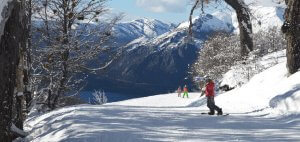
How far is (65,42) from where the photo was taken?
20.1 meters

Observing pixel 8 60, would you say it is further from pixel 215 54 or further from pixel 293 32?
pixel 215 54

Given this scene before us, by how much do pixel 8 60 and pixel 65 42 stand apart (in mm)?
10811

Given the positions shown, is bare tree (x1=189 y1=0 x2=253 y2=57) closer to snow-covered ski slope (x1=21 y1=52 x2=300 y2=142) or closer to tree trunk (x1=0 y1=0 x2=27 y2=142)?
snow-covered ski slope (x1=21 y1=52 x2=300 y2=142)

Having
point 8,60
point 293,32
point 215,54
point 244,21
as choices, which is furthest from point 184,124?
point 215,54

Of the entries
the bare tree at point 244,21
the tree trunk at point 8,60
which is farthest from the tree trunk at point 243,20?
the tree trunk at point 8,60

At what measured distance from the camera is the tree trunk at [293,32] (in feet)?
54.0

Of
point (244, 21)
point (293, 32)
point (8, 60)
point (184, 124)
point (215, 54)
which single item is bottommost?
point (184, 124)

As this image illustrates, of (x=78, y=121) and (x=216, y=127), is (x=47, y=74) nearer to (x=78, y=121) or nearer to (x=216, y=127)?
(x=78, y=121)

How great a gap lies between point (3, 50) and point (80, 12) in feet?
36.0

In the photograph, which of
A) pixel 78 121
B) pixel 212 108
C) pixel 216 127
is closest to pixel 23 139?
pixel 78 121

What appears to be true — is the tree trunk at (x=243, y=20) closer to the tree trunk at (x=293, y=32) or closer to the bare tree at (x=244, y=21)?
the bare tree at (x=244, y=21)

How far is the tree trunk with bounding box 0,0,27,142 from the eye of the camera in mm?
9336

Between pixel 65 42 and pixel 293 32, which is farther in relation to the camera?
pixel 65 42

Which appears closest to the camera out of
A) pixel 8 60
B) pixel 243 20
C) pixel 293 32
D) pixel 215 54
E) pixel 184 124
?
pixel 8 60
